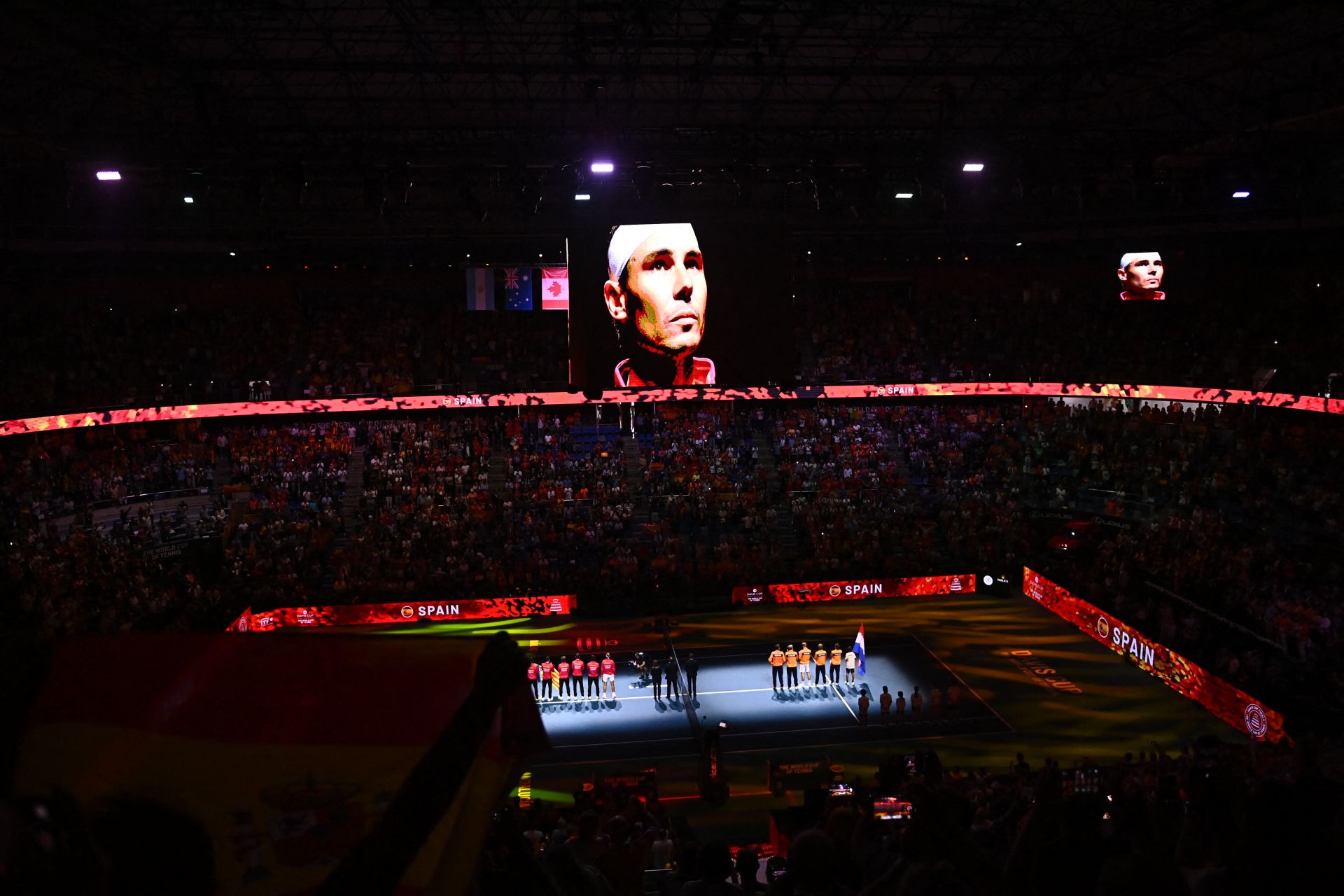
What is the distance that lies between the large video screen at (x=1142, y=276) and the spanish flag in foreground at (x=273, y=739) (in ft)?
120

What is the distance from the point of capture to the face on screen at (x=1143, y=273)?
34531mm

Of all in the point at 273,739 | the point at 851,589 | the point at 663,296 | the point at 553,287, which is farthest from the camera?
the point at 553,287

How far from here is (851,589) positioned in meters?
29.8

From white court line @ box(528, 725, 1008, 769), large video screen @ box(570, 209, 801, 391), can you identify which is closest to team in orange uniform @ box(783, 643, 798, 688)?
white court line @ box(528, 725, 1008, 769)

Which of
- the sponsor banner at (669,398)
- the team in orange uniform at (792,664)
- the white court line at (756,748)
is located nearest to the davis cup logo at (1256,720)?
the white court line at (756,748)

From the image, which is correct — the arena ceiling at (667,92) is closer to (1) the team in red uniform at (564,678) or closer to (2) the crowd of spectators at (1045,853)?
(1) the team in red uniform at (564,678)

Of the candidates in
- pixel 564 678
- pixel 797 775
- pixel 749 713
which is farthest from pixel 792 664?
pixel 564 678

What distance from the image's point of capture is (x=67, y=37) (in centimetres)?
1902

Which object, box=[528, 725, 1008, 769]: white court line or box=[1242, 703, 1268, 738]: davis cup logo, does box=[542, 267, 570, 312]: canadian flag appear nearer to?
box=[528, 725, 1008, 769]: white court line

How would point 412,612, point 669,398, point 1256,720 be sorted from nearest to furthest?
point 1256,720 < point 412,612 < point 669,398

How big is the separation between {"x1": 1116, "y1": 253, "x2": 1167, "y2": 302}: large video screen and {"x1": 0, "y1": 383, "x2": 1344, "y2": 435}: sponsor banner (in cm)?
332

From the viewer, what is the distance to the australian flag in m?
34.1

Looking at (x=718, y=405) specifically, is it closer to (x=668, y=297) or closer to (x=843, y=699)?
(x=668, y=297)

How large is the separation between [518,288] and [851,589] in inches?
603
